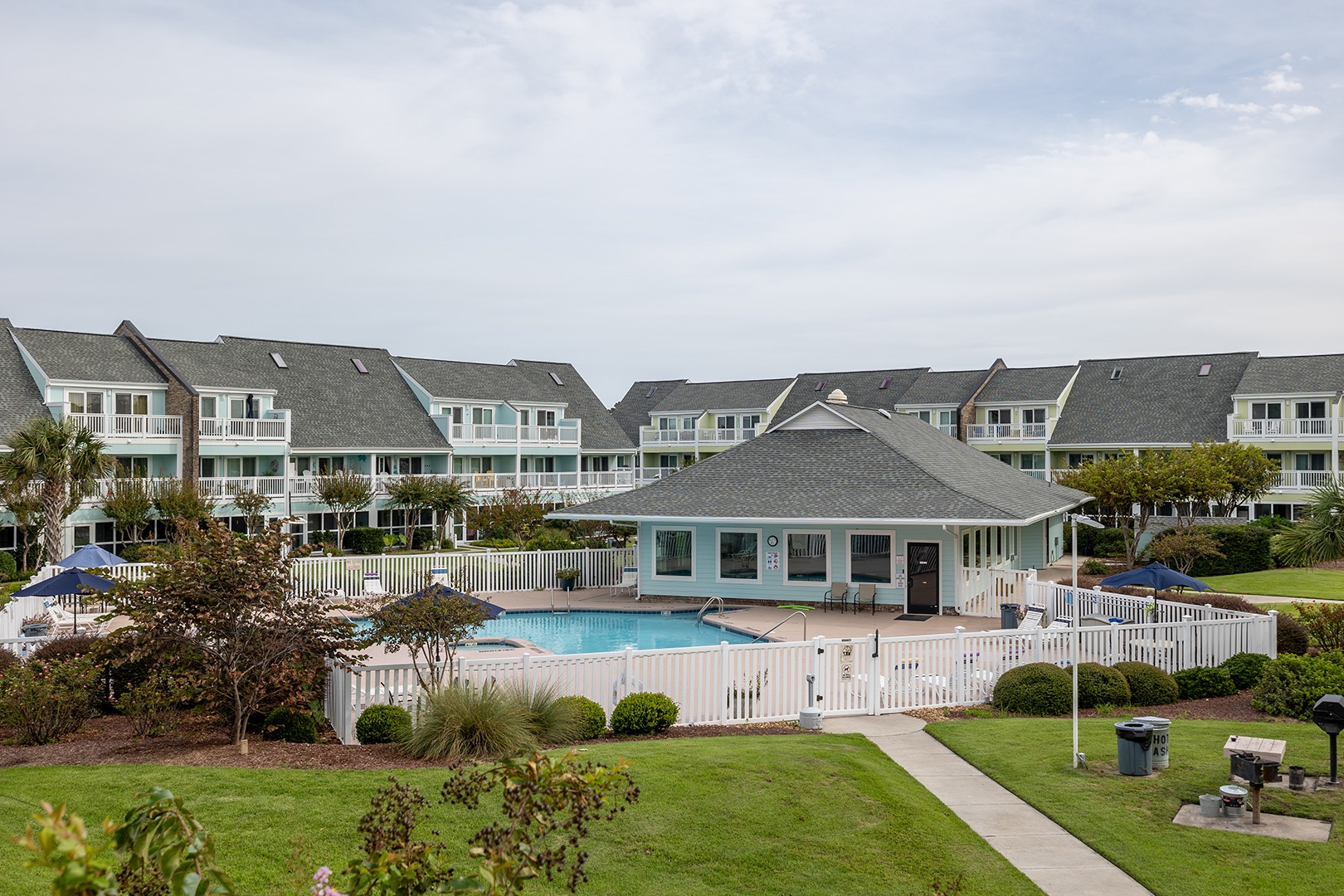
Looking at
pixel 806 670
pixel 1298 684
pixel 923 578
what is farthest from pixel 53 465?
pixel 1298 684

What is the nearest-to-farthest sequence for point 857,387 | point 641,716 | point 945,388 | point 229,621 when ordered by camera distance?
point 229,621 → point 641,716 → point 945,388 → point 857,387

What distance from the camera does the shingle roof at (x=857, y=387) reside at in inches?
2731

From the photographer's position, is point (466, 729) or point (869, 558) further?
point (869, 558)

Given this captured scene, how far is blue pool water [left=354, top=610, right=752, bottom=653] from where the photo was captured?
25.0 m

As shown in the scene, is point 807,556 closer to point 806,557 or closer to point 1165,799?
point 806,557

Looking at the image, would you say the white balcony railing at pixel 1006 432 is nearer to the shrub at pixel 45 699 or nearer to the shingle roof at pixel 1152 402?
the shingle roof at pixel 1152 402

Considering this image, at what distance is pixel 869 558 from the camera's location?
2819 cm

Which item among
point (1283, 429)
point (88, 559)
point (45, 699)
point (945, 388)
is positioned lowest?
point (45, 699)

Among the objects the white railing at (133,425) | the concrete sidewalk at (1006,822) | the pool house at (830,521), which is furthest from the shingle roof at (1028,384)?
the concrete sidewalk at (1006,822)

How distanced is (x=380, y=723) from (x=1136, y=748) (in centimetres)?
887

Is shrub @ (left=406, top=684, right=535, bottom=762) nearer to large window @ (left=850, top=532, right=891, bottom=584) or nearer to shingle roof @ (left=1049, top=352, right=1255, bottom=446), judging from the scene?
large window @ (left=850, top=532, right=891, bottom=584)

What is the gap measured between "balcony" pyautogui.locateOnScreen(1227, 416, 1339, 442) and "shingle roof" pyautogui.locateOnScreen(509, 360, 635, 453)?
33139 millimetres

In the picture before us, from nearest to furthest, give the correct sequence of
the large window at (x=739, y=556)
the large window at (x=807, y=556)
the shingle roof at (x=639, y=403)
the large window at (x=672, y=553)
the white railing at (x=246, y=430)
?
the large window at (x=807, y=556) < the large window at (x=739, y=556) < the large window at (x=672, y=553) < the white railing at (x=246, y=430) < the shingle roof at (x=639, y=403)

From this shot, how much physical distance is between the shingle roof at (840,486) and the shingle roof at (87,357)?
22357 mm
